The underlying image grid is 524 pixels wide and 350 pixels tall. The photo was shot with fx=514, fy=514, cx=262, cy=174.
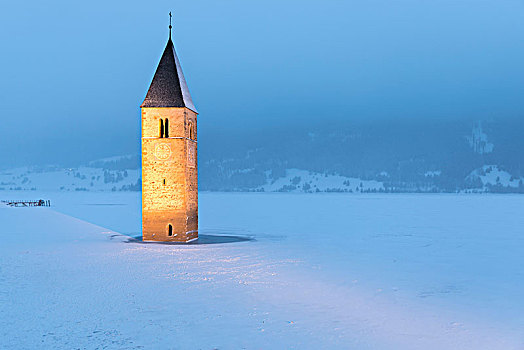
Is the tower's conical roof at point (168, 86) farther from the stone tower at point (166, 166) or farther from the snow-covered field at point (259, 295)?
the snow-covered field at point (259, 295)

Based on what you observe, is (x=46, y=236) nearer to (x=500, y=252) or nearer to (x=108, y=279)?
(x=108, y=279)

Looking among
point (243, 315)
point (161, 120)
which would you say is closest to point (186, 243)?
point (161, 120)

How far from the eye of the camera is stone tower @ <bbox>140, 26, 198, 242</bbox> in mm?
31062

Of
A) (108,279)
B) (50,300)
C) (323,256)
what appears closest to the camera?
(50,300)

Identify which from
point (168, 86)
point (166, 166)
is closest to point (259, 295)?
point (166, 166)

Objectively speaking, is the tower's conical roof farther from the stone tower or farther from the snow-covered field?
the snow-covered field

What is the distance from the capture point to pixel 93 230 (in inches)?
1576

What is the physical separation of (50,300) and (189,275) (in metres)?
5.57

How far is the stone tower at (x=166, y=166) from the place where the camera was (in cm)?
3106

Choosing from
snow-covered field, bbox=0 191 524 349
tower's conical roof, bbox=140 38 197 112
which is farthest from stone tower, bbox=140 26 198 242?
snow-covered field, bbox=0 191 524 349

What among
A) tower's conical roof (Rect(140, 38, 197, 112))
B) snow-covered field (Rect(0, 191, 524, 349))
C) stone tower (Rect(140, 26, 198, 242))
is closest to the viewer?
snow-covered field (Rect(0, 191, 524, 349))

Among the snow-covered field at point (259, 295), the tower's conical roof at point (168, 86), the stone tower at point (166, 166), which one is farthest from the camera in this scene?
the tower's conical roof at point (168, 86)

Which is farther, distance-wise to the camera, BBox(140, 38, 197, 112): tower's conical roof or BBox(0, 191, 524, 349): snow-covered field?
BBox(140, 38, 197, 112): tower's conical roof

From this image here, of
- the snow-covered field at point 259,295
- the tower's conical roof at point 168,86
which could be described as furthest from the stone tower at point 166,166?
the snow-covered field at point 259,295
